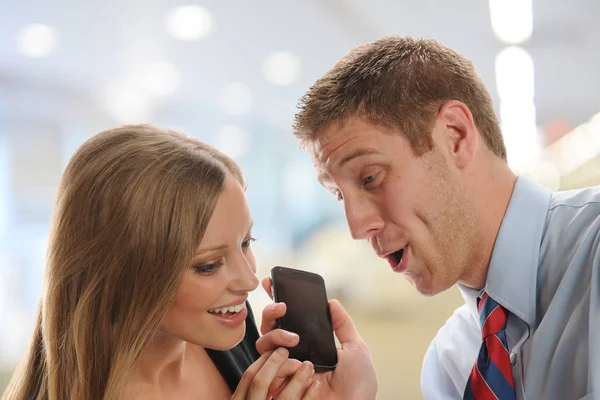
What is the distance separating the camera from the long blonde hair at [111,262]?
3.76 feet

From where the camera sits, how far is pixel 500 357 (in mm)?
1212

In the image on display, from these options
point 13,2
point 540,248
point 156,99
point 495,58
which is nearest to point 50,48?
point 13,2

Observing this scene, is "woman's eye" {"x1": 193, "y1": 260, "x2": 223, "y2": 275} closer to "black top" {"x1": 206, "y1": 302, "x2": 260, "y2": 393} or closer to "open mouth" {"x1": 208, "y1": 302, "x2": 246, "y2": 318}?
"open mouth" {"x1": 208, "y1": 302, "x2": 246, "y2": 318}

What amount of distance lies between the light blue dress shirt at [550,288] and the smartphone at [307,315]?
34 cm

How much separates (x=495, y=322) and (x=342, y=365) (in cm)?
33

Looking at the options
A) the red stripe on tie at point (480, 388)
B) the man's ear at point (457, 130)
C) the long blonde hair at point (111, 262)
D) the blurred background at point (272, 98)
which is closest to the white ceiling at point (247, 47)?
the blurred background at point (272, 98)

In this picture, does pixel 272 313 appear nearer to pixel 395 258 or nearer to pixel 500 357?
pixel 395 258

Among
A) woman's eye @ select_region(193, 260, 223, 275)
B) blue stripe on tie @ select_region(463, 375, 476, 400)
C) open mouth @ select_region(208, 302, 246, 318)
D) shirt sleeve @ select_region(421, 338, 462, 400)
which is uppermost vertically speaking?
woman's eye @ select_region(193, 260, 223, 275)

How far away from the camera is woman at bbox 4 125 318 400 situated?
1.15 metres

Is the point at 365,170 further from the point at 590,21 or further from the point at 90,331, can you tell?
the point at 590,21

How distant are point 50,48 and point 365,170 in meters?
1.23

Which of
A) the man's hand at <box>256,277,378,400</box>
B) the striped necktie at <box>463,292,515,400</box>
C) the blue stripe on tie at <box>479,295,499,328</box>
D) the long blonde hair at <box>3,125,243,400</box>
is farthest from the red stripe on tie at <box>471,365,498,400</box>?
the long blonde hair at <box>3,125,243,400</box>

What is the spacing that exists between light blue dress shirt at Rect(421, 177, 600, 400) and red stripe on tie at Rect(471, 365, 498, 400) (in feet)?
0.23

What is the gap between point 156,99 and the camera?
215 centimetres
